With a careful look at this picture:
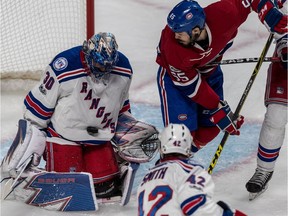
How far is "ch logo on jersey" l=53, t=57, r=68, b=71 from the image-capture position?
308 cm

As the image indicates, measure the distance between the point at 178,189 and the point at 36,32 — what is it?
234 centimetres

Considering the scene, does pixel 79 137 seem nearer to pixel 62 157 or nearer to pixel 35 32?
pixel 62 157

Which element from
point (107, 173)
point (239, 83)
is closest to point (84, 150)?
point (107, 173)

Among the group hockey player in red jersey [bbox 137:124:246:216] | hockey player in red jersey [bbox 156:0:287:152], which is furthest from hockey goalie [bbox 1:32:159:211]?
hockey player in red jersey [bbox 137:124:246:216]

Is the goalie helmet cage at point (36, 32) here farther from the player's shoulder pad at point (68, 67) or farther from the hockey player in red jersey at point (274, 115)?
the hockey player in red jersey at point (274, 115)

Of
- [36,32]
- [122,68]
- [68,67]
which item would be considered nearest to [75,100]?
[68,67]

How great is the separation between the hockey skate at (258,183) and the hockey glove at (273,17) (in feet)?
1.97

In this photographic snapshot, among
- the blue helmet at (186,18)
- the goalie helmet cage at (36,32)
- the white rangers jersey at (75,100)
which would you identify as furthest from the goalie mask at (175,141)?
the goalie helmet cage at (36,32)

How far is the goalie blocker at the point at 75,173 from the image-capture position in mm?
3076

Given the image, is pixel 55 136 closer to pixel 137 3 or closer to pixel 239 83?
pixel 239 83

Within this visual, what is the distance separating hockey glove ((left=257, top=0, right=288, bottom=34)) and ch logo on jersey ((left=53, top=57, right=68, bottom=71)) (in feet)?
2.57

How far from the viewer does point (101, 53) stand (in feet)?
9.85

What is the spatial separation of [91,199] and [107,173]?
0.55 ft

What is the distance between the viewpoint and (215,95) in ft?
10.4
